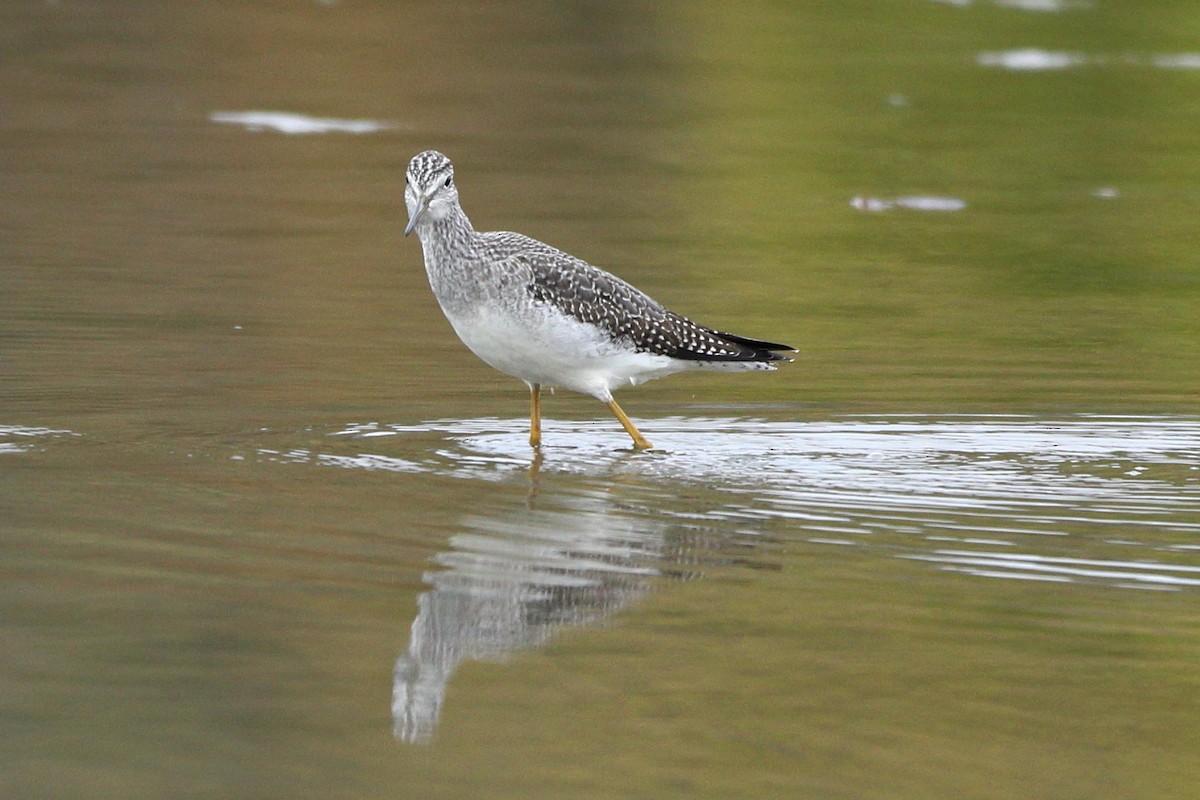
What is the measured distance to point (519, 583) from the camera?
6906 millimetres

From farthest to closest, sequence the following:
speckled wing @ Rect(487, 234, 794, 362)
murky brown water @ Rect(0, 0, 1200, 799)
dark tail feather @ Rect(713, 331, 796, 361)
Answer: dark tail feather @ Rect(713, 331, 796, 361)
speckled wing @ Rect(487, 234, 794, 362)
murky brown water @ Rect(0, 0, 1200, 799)

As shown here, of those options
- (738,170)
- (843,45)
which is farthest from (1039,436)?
(843,45)

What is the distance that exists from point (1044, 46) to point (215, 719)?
20.1m

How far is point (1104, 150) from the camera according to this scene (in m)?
19.0

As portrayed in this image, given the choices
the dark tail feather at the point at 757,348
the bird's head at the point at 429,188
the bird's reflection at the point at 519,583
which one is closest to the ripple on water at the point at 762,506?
the bird's reflection at the point at 519,583

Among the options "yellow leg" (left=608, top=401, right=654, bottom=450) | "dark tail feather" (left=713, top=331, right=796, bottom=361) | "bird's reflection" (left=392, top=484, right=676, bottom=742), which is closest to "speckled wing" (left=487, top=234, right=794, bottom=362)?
"dark tail feather" (left=713, top=331, right=796, bottom=361)

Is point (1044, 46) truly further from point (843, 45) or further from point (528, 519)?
point (528, 519)

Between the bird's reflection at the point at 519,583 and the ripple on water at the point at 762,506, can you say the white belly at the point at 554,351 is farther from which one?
the bird's reflection at the point at 519,583

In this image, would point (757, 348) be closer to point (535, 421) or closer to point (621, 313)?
point (621, 313)

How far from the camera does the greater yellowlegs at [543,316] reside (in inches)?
368

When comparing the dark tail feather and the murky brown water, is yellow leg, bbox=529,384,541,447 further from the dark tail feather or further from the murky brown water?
the dark tail feather

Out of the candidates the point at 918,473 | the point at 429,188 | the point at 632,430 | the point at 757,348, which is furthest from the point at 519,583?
the point at 757,348

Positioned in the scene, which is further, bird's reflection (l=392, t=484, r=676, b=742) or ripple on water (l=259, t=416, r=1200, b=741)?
ripple on water (l=259, t=416, r=1200, b=741)

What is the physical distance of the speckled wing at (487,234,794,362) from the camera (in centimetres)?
946
